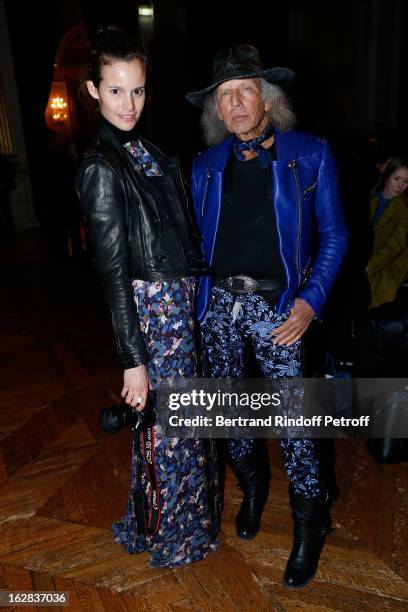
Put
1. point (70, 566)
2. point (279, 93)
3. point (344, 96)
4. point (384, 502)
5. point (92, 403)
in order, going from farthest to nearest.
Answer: point (344, 96) → point (92, 403) → point (384, 502) → point (70, 566) → point (279, 93)

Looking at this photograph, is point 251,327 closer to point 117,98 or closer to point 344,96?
point 117,98

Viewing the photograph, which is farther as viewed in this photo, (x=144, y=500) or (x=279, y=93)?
(x=144, y=500)

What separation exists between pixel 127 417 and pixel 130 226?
0.54 m

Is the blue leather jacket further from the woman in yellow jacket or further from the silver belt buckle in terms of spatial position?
the woman in yellow jacket

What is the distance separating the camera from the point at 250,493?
6.41 ft

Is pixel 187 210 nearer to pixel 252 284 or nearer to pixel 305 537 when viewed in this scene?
pixel 252 284

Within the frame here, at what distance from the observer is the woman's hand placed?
57.7 inches

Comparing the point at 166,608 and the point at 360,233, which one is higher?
the point at 360,233

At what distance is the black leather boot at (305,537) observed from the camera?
5.56 ft

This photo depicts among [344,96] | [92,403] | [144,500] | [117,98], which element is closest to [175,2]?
[344,96]

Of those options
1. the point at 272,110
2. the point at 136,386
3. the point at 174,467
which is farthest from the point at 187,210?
the point at 174,467

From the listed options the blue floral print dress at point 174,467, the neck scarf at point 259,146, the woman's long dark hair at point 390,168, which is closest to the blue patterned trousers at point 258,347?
the blue floral print dress at point 174,467

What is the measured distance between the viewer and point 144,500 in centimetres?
167

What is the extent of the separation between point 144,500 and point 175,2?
6782 millimetres
